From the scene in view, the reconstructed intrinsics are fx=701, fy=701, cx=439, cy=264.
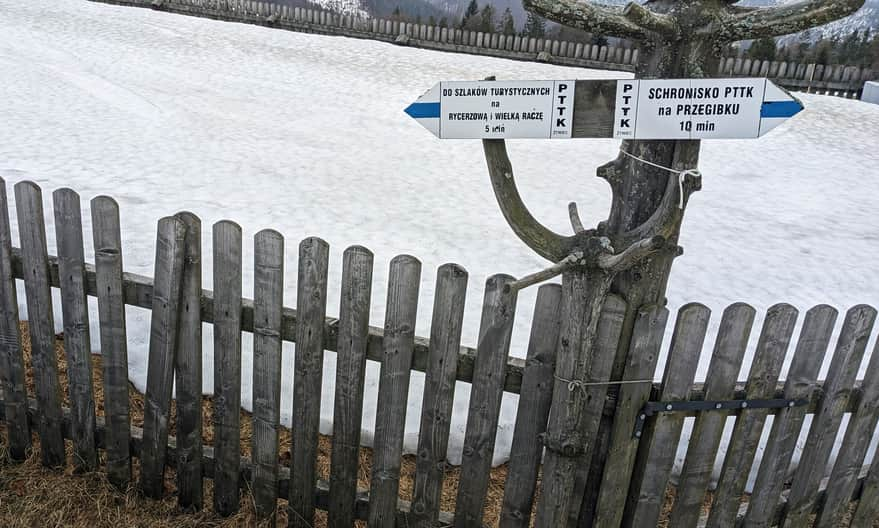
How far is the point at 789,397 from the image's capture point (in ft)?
9.16

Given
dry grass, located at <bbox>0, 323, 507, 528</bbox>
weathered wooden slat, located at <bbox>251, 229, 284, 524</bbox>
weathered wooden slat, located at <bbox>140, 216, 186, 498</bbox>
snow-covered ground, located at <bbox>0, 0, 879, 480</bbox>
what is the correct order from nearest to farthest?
1. weathered wooden slat, located at <bbox>251, 229, 284, 524</bbox>
2. weathered wooden slat, located at <bbox>140, 216, 186, 498</bbox>
3. dry grass, located at <bbox>0, 323, 507, 528</bbox>
4. snow-covered ground, located at <bbox>0, 0, 879, 480</bbox>

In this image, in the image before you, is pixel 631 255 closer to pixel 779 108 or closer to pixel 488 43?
pixel 779 108

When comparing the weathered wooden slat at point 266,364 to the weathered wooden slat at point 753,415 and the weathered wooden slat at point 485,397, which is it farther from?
the weathered wooden slat at point 753,415

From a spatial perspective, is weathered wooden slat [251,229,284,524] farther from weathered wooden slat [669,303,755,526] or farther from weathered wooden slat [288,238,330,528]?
weathered wooden slat [669,303,755,526]

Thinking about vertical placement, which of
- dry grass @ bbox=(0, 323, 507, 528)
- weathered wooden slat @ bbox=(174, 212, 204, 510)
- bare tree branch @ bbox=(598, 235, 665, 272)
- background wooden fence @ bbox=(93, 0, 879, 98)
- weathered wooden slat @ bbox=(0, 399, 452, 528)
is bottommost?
dry grass @ bbox=(0, 323, 507, 528)

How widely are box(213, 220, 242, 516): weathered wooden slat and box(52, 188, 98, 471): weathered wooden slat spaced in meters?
0.65

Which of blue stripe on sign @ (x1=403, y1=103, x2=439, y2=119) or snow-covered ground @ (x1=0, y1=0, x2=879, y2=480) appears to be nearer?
blue stripe on sign @ (x1=403, y1=103, x2=439, y2=119)

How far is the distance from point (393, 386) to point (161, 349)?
3.46ft

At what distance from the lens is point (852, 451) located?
3057 millimetres

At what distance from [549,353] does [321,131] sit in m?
8.29

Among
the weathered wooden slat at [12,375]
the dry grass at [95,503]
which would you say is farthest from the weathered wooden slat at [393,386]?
the weathered wooden slat at [12,375]

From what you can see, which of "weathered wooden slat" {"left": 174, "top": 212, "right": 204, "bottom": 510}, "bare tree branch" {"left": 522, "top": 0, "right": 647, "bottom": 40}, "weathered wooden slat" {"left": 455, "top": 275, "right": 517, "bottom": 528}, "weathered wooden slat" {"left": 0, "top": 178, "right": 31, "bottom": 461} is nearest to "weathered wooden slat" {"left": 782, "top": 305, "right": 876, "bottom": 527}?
"weathered wooden slat" {"left": 455, "top": 275, "right": 517, "bottom": 528}

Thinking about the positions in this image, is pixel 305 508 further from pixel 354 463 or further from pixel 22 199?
pixel 22 199

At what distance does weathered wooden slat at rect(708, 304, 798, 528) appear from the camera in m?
2.61
